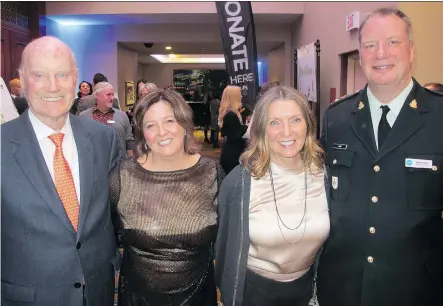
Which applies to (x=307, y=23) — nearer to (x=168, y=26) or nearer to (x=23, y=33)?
(x=168, y=26)

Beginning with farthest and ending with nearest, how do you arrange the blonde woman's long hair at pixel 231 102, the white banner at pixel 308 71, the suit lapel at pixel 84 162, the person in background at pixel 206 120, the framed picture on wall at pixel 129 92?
the person in background at pixel 206 120 < the framed picture on wall at pixel 129 92 < the white banner at pixel 308 71 < the blonde woman's long hair at pixel 231 102 < the suit lapel at pixel 84 162

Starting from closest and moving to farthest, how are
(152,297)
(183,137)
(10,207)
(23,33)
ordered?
(10,207) → (152,297) → (183,137) → (23,33)

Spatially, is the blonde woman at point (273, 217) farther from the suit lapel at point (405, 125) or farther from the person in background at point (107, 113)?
the person in background at point (107, 113)

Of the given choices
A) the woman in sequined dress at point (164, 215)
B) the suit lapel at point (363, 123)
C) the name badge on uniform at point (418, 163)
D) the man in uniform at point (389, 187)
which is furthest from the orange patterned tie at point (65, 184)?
the name badge on uniform at point (418, 163)

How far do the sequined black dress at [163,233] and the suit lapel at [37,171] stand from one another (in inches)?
13.0

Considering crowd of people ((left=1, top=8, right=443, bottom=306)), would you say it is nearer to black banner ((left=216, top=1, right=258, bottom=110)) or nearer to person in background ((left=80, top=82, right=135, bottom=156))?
person in background ((left=80, top=82, right=135, bottom=156))

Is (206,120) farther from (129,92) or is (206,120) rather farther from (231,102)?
(231,102)

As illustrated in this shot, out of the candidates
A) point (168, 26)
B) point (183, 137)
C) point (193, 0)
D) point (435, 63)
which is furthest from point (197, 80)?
point (183, 137)

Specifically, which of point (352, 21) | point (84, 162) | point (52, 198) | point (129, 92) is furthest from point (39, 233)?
point (129, 92)

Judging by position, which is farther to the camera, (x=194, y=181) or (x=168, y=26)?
(x=168, y=26)

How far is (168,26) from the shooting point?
10.8m

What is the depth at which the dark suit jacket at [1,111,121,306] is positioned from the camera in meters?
1.67

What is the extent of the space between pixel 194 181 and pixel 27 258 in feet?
2.60

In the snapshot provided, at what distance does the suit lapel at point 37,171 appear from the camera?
5.49ft
